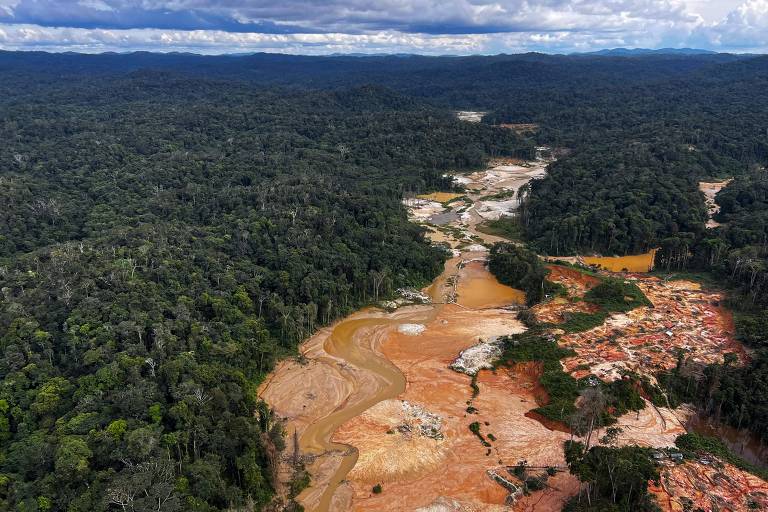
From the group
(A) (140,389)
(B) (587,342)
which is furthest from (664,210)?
(A) (140,389)

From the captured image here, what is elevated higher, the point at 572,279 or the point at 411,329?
the point at 572,279

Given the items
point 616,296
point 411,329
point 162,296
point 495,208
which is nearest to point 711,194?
point 495,208

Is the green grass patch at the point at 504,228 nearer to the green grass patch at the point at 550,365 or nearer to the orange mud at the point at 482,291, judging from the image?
the orange mud at the point at 482,291

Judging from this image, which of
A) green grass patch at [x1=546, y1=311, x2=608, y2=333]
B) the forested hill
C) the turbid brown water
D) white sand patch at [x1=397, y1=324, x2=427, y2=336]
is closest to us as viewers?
the forested hill

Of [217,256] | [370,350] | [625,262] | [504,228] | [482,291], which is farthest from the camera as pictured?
[504,228]

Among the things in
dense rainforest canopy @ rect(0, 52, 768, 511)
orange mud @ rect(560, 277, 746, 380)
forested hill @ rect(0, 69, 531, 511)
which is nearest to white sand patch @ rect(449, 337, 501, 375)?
orange mud @ rect(560, 277, 746, 380)

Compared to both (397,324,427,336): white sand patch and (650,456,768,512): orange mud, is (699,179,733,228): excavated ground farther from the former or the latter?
(650,456,768,512): orange mud

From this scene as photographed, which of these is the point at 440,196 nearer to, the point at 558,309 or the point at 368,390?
the point at 558,309
